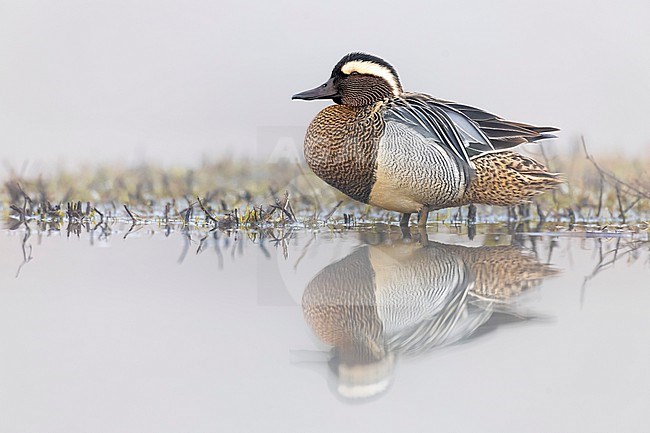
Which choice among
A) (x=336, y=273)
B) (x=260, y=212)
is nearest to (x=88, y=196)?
(x=260, y=212)

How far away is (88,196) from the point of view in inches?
255

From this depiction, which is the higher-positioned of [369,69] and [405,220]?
[369,69]

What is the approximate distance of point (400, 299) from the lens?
371 centimetres

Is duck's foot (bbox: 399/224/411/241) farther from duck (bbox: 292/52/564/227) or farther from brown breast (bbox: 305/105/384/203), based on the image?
brown breast (bbox: 305/105/384/203)

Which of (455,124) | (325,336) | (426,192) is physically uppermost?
(455,124)

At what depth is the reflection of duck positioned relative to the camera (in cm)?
316

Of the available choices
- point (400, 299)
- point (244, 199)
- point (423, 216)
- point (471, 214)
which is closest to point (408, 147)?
point (423, 216)

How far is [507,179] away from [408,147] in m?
0.66

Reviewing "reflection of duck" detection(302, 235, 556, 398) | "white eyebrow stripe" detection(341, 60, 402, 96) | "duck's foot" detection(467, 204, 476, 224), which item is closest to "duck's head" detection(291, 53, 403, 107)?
"white eyebrow stripe" detection(341, 60, 402, 96)

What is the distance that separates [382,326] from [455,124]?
2.28m

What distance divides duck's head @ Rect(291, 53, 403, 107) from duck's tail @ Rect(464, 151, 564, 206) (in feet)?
2.24

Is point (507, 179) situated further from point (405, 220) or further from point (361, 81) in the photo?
point (361, 81)

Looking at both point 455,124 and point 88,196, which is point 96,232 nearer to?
point 88,196

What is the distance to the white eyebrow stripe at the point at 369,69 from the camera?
18.0 feet
